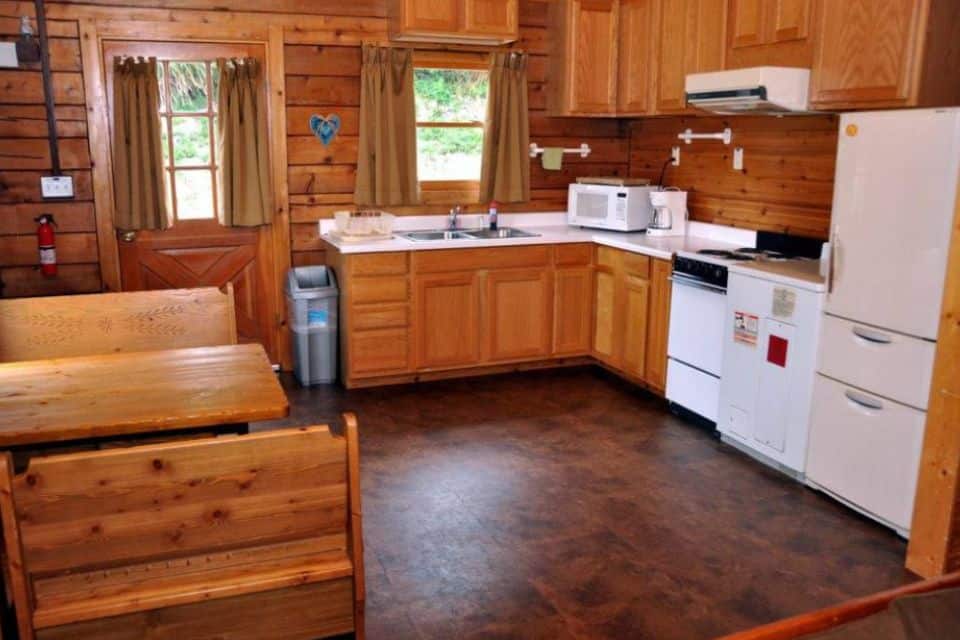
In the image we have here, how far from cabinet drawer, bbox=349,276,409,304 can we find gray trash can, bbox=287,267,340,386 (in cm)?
20

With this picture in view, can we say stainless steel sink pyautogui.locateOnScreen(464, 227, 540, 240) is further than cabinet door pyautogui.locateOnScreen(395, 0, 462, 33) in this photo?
Yes

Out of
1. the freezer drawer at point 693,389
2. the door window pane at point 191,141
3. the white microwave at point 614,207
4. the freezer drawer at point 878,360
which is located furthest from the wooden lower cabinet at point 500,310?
the freezer drawer at point 878,360

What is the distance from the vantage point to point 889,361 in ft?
10.3

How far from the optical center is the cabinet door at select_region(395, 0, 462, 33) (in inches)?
187

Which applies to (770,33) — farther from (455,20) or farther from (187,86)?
(187,86)

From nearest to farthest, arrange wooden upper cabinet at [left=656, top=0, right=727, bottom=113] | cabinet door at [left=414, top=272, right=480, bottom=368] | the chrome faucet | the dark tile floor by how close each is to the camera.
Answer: the dark tile floor, wooden upper cabinet at [left=656, top=0, right=727, bottom=113], cabinet door at [left=414, top=272, right=480, bottom=368], the chrome faucet

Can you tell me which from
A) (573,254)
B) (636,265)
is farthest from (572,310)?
(636,265)

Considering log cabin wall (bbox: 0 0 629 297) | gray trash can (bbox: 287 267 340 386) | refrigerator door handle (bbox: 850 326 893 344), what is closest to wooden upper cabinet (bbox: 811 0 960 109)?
refrigerator door handle (bbox: 850 326 893 344)

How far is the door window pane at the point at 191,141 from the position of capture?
4820 millimetres

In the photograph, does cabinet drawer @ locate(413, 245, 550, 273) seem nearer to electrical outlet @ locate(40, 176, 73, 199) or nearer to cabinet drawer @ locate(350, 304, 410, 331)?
cabinet drawer @ locate(350, 304, 410, 331)

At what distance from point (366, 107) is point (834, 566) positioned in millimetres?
3548

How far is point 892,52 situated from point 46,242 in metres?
4.19

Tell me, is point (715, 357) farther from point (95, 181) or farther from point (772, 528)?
point (95, 181)

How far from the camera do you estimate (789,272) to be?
3713mm
